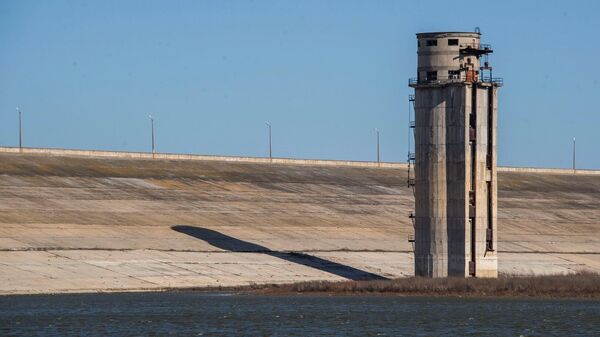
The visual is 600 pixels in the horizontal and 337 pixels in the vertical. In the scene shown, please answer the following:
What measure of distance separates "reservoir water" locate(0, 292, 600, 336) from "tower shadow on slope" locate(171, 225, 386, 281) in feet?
37.2

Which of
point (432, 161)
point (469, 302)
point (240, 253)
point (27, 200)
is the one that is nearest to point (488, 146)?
point (432, 161)

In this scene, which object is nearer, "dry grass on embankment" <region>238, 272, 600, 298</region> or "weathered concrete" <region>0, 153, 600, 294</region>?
"dry grass on embankment" <region>238, 272, 600, 298</region>

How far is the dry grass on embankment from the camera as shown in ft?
275

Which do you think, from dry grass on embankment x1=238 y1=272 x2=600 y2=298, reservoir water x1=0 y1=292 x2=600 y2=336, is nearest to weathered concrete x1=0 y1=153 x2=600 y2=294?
dry grass on embankment x1=238 y1=272 x2=600 y2=298

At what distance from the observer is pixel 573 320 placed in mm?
67812

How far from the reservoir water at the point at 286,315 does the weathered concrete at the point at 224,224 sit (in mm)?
7551

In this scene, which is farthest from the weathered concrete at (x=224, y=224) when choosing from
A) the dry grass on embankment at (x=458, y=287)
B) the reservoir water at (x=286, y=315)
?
the reservoir water at (x=286, y=315)

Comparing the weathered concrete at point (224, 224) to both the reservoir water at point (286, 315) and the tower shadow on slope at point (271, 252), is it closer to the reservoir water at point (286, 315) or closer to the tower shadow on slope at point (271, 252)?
the tower shadow on slope at point (271, 252)

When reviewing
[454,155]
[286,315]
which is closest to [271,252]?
[454,155]

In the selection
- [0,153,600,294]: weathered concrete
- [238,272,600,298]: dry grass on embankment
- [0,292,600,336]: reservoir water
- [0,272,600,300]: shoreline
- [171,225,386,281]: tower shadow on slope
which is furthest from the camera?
[171,225,386,281]: tower shadow on slope

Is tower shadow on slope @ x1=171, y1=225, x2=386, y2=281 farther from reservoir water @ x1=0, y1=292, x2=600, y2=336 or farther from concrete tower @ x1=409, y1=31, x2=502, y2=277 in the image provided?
reservoir water @ x1=0, y1=292, x2=600, y2=336

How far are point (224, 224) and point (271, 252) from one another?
34.7 feet

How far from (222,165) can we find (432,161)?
176 feet

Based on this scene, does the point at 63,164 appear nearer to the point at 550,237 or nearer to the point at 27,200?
the point at 27,200
